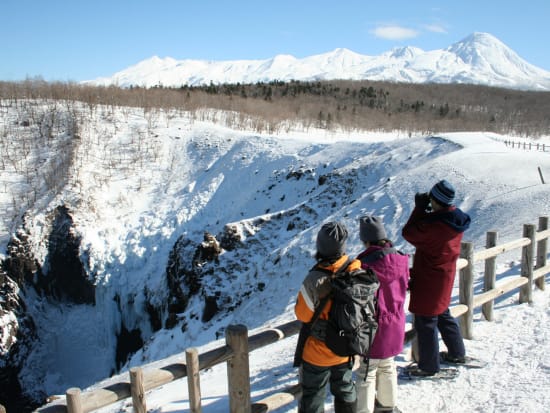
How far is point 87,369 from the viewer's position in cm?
1808

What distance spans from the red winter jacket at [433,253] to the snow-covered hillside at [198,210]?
16.0 ft

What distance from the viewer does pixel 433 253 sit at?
4488 millimetres

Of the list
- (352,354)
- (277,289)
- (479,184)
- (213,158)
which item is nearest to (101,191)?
(213,158)

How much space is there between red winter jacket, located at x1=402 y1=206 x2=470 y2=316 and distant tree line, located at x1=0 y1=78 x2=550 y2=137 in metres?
27.3

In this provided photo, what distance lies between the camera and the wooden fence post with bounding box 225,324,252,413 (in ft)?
12.5

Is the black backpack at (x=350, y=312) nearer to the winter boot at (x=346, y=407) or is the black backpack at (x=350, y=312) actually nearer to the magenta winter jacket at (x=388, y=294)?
the magenta winter jacket at (x=388, y=294)

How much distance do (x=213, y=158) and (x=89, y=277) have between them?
9582 millimetres

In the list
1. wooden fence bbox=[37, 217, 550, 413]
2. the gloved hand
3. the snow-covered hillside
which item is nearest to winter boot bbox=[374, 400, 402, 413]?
wooden fence bbox=[37, 217, 550, 413]

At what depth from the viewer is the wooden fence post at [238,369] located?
3.82 metres

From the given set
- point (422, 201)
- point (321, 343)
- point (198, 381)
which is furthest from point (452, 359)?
point (198, 381)

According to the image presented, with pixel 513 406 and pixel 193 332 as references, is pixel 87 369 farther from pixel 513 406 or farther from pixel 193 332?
pixel 513 406

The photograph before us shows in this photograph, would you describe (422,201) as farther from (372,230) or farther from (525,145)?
(525,145)

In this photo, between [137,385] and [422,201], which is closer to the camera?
[137,385]

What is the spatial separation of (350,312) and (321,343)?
0.36 metres
